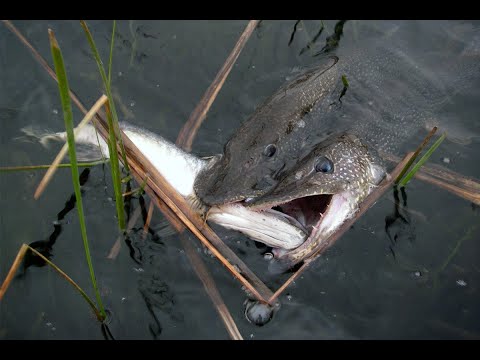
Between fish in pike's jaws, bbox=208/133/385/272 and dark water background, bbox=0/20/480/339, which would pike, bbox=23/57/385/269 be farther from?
dark water background, bbox=0/20/480/339

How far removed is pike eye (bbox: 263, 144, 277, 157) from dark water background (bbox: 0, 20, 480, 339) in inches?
23.3

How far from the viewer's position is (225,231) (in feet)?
11.8

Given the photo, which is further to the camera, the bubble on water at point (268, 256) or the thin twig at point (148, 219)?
the thin twig at point (148, 219)

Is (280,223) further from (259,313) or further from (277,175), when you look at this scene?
(259,313)

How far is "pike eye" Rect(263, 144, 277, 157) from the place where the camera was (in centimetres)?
360

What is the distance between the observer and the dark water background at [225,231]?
3.31m

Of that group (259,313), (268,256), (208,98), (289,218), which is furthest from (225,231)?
(208,98)

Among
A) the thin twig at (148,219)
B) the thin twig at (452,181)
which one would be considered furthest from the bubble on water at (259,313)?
the thin twig at (452,181)

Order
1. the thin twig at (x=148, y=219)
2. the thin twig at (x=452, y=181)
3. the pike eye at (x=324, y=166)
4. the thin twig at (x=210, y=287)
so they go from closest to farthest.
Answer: the thin twig at (x=210, y=287) < the pike eye at (x=324, y=166) < the thin twig at (x=148, y=219) < the thin twig at (x=452, y=181)

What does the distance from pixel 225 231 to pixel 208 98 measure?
1374 mm

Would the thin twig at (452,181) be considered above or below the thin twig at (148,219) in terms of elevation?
above

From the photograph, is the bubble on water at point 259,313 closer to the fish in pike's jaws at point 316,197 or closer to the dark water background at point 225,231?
the dark water background at point 225,231

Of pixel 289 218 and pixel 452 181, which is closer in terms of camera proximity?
pixel 289 218

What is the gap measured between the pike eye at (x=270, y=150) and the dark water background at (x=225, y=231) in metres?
0.59
